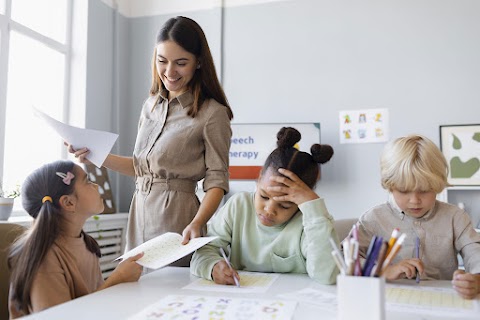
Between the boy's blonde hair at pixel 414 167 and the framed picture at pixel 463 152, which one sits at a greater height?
the framed picture at pixel 463 152

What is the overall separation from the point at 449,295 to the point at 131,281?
73 centimetres

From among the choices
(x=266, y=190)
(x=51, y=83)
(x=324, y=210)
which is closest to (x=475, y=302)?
(x=324, y=210)

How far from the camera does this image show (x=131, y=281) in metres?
1.09

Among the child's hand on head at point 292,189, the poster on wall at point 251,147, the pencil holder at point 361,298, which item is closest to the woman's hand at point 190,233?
the child's hand on head at point 292,189

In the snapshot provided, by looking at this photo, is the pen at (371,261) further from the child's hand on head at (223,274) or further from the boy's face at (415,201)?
the boy's face at (415,201)

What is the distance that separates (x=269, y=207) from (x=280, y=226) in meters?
0.10

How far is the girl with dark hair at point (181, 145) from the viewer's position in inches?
53.9

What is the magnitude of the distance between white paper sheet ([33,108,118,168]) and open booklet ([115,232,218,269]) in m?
0.30

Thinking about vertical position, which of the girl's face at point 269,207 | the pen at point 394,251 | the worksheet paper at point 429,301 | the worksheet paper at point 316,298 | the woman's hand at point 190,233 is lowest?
the worksheet paper at point 429,301

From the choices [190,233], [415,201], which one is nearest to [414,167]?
[415,201]

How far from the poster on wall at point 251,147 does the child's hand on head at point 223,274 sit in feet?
7.03

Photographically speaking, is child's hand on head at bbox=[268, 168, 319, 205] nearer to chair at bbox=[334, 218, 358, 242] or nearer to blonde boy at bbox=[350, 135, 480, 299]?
blonde boy at bbox=[350, 135, 480, 299]

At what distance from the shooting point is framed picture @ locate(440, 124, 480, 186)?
2945 mm

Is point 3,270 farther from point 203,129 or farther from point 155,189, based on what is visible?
point 203,129
